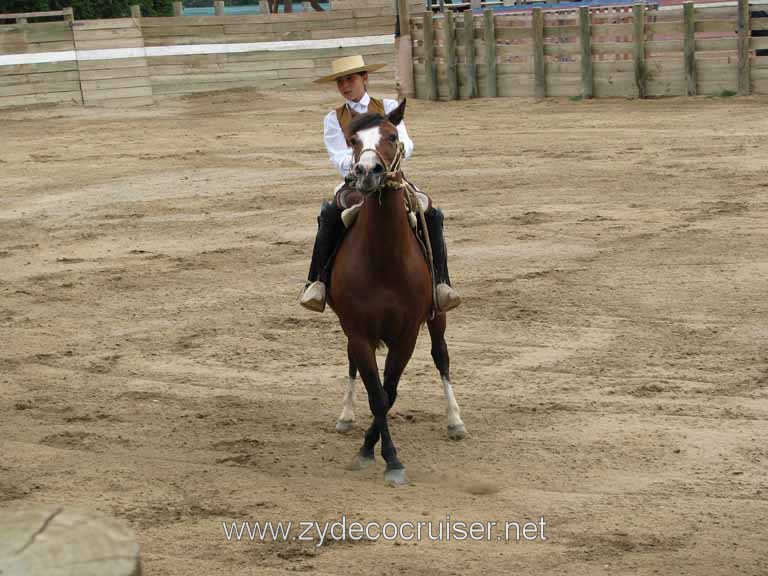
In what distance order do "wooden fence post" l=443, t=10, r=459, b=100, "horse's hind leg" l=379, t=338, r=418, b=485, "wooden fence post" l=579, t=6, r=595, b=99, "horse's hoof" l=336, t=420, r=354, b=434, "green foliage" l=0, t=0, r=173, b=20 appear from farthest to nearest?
1. "green foliage" l=0, t=0, r=173, b=20
2. "wooden fence post" l=443, t=10, r=459, b=100
3. "wooden fence post" l=579, t=6, r=595, b=99
4. "horse's hoof" l=336, t=420, r=354, b=434
5. "horse's hind leg" l=379, t=338, r=418, b=485

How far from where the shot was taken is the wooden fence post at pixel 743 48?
21.2 m

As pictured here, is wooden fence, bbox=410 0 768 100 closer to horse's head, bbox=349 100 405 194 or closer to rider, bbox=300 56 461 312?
rider, bbox=300 56 461 312

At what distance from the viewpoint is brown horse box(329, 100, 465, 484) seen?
252 inches

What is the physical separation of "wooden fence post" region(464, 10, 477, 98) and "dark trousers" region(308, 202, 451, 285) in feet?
58.4

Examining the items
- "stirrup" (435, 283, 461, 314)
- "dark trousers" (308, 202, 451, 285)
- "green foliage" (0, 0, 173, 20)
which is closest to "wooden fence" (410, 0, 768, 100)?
"green foliage" (0, 0, 173, 20)

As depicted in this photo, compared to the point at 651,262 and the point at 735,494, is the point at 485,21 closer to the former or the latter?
the point at 651,262

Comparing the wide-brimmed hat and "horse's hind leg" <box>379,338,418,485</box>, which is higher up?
the wide-brimmed hat

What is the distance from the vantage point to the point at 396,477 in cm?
670

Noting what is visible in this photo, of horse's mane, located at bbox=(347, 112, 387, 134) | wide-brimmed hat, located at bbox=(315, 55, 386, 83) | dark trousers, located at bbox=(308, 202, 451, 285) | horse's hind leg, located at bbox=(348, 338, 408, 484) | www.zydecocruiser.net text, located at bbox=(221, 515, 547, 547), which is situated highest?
wide-brimmed hat, located at bbox=(315, 55, 386, 83)

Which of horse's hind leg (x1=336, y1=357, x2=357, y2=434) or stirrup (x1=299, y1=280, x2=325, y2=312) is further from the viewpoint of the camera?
horse's hind leg (x1=336, y1=357, x2=357, y2=434)

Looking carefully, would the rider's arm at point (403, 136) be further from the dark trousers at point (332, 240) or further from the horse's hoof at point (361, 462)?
the horse's hoof at point (361, 462)

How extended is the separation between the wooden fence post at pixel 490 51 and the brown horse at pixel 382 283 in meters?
17.9

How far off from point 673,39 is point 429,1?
9.40m

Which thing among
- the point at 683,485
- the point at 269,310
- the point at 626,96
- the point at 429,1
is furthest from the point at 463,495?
the point at 429,1
